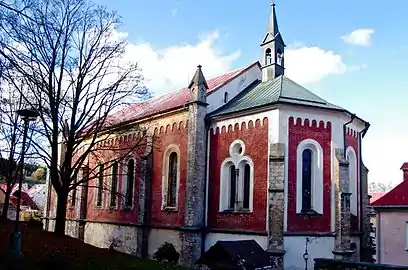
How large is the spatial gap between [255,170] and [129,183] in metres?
11.7

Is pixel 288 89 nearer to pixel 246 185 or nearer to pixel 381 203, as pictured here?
pixel 246 185

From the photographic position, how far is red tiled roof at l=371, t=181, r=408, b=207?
71.8 feet

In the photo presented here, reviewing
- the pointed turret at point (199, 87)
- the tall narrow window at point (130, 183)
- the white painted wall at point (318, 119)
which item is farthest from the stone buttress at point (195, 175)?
the tall narrow window at point (130, 183)

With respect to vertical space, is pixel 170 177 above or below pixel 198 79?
below

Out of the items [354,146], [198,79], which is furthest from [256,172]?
[354,146]

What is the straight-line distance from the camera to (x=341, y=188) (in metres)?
19.5

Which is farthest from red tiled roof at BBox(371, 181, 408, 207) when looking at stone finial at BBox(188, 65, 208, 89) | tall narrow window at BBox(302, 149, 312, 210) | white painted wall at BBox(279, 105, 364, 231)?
stone finial at BBox(188, 65, 208, 89)

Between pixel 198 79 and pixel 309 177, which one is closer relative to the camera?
pixel 309 177

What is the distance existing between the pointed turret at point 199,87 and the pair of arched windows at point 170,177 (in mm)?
3331

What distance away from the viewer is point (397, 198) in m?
22.2

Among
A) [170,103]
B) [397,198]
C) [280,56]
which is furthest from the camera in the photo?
[170,103]

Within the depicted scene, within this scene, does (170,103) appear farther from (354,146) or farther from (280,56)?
(354,146)

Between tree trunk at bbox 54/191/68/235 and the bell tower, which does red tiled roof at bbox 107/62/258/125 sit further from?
tree trunk at bbox 54/191/68/235

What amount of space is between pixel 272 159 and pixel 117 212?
1352 cm
